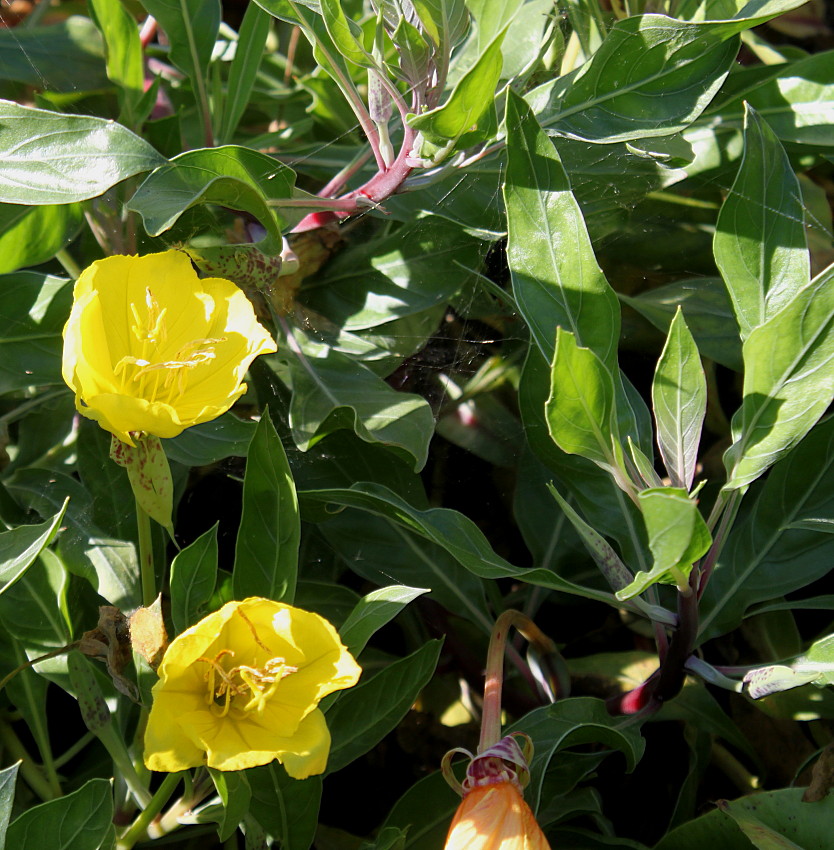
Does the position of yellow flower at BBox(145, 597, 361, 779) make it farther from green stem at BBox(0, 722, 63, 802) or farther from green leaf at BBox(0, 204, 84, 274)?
green leaf at BBox(0, 204, 84, 274)

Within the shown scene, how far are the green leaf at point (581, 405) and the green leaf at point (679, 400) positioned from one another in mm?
72

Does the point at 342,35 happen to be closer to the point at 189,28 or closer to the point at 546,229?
the point at 546,229

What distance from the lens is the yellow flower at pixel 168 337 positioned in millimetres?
774

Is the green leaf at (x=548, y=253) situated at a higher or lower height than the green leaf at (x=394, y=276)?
higher

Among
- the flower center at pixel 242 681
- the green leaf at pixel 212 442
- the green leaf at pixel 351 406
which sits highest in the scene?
the green leaf at pixel 351 406

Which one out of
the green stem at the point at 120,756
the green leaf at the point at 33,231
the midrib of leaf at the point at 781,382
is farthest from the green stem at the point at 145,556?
the midrib of leaf at the point at 781,382

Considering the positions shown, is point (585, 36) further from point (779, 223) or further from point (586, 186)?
point (779, 223)

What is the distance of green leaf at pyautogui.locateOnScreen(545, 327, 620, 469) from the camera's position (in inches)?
29.1

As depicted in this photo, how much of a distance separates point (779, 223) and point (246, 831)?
816 millimetres

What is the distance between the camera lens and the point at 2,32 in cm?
134

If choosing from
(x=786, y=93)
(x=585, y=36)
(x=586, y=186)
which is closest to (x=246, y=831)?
(x=586, y=186)

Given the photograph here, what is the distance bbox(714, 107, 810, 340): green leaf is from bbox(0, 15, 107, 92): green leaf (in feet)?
3.02

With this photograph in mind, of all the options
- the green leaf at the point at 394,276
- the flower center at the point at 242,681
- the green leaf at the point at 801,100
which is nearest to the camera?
the flower center at the point at 242,681

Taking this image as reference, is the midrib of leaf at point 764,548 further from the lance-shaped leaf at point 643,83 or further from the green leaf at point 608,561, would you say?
the lance-shaped leaf at point 643,83
